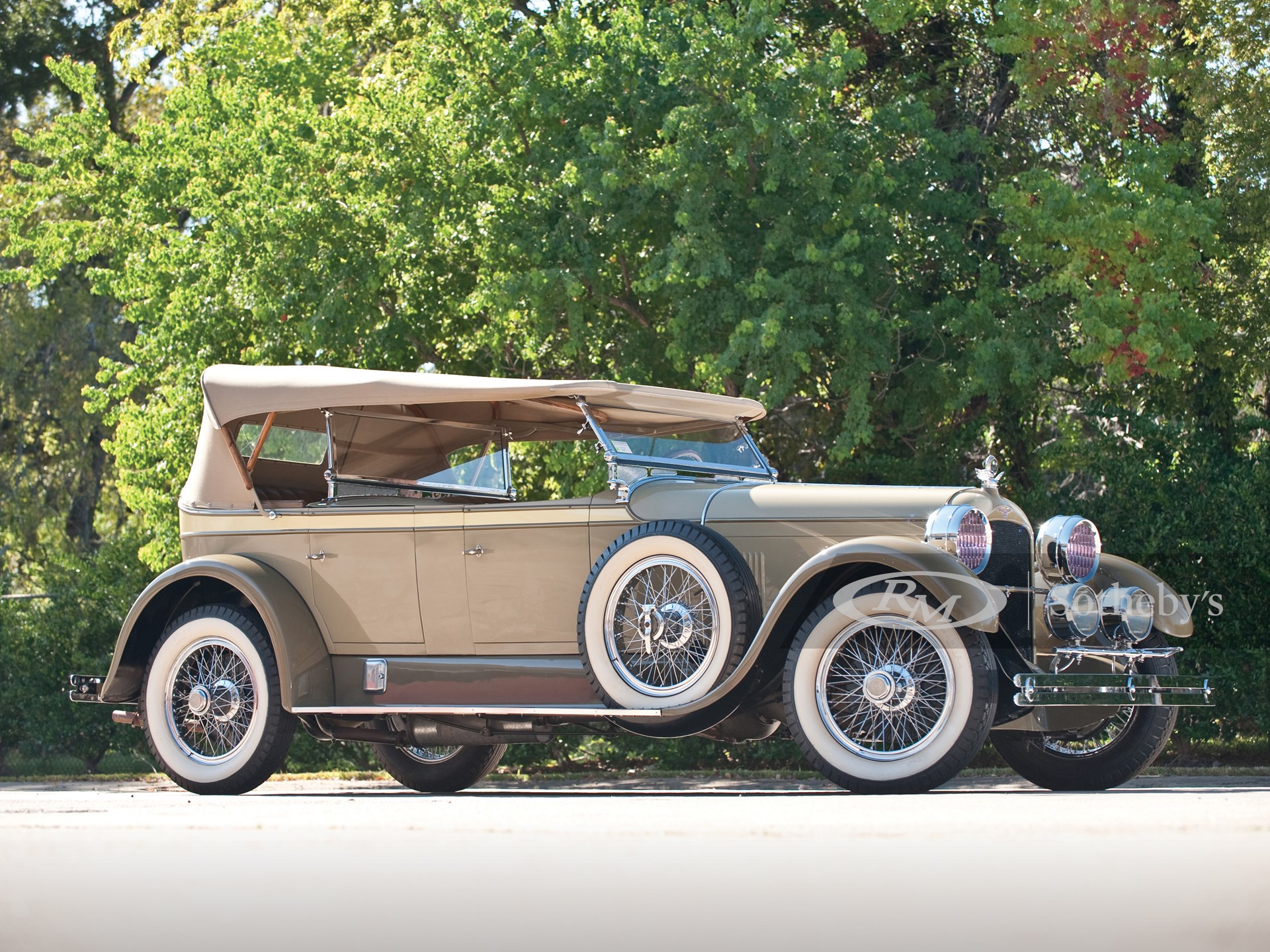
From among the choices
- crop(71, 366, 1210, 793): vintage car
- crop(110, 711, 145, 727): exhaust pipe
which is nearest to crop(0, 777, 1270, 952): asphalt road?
crop(71, 366, 1210, 793): vintage car

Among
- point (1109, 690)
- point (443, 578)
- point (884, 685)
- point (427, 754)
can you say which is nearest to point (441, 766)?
point (427, 754)

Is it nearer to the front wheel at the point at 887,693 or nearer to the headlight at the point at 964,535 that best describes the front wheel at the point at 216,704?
the front wheel at the point at 887,693

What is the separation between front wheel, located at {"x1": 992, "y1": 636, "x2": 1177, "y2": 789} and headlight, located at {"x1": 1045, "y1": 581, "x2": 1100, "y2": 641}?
432mm

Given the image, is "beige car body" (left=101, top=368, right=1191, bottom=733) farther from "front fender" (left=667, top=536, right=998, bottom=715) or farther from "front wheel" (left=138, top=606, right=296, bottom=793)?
"front wheel" (left=138, top=606, right=296, bottom=793)

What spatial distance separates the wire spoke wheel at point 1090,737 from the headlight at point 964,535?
49.5 inches

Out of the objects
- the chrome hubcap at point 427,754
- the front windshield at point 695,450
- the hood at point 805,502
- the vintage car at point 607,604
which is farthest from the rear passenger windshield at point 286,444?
the hood at point 805,502

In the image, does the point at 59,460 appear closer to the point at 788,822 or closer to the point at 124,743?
the point at 124,743

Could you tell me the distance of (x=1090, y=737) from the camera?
21.9ft

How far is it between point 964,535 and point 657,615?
1.34 metres

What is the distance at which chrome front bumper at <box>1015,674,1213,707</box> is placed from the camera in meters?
5.12

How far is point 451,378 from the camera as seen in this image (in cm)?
659

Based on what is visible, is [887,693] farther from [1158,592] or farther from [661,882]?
[661,882]

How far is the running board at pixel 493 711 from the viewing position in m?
5.77

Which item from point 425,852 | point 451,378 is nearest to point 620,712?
point 451,378
